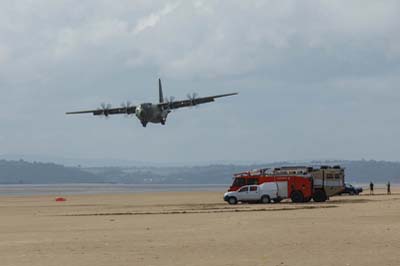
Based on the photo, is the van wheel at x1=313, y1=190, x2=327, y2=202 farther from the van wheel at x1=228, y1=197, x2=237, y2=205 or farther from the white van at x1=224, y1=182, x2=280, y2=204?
the van wheel at x1=228, y1=197, x2=237, y2=205

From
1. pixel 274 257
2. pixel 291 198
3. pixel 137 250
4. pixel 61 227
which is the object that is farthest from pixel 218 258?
pixel 291 198

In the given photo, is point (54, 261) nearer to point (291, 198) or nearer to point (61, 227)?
point (61, 227)

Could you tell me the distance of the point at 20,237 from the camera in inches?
1245

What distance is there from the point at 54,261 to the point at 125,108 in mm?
89003

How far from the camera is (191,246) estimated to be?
26062mm

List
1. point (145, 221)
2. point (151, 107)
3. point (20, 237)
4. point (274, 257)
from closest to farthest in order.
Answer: point (274, 257) < point (20, 237) < point (145, 221) < point (151, 107)

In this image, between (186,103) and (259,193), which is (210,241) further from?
(186,103)

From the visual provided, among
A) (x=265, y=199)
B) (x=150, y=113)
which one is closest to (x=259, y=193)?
(x=265, y=199)

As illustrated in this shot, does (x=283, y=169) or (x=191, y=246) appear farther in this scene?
(x=283, y=169)

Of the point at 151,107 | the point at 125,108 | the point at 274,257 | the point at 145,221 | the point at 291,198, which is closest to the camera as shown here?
the point at 274,257

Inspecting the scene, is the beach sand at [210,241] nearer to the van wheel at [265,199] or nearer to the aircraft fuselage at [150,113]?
the van wheel at [265,199]

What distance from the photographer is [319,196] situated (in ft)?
199

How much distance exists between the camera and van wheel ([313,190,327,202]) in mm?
60750

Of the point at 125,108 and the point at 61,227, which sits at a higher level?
the point at 125,108
